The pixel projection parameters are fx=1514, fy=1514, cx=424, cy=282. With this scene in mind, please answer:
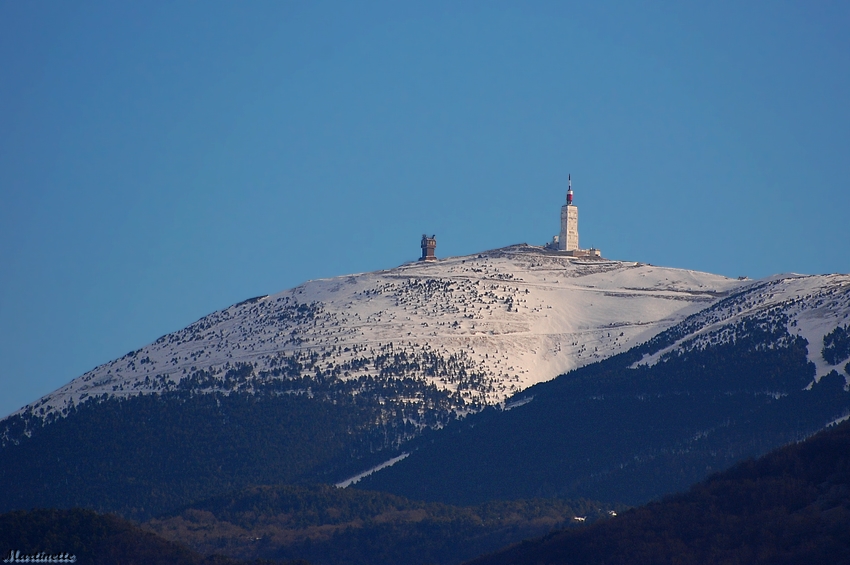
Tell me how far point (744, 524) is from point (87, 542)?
50.4 meters

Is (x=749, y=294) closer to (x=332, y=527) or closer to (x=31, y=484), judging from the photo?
(x=332, y=527)

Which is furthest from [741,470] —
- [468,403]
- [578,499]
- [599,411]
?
[468,403]

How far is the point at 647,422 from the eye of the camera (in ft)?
548

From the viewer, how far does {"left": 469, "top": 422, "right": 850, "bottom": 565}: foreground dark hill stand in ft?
289

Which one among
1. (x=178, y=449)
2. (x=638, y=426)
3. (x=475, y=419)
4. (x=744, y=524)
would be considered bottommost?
(x=744, y=524)

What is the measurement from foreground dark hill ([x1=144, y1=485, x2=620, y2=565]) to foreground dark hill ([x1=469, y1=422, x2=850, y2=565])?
1213 inches

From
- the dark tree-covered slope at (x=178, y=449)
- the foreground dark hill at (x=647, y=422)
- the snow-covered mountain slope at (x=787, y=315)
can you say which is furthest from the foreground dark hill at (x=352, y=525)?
the snow-covered mountain slope at (x=787, y=315)

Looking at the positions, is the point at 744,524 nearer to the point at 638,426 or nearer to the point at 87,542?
the point at 87,542

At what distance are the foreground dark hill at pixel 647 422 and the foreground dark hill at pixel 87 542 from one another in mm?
48765

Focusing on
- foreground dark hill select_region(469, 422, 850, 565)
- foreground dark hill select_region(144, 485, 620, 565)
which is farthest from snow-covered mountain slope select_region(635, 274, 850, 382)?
foreground dark hill select_region(469, 422, 850, 565)

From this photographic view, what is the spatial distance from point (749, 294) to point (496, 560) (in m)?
97.7

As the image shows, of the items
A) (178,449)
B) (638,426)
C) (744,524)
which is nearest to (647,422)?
(638,426)

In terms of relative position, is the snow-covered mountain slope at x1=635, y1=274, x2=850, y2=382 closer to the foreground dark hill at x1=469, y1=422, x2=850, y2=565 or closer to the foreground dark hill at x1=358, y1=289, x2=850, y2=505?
the foreground dark hill at x1=358, y1=289, x2=850, y2=505

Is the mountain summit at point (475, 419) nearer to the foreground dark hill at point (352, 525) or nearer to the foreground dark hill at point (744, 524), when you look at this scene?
the foreground dark hill at point (352, 525)
